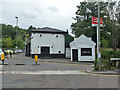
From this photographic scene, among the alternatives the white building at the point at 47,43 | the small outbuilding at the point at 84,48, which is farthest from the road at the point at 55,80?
the white building at the point at 47,43

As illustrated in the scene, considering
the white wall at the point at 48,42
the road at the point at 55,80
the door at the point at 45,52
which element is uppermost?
the white wall at the point at 48,42

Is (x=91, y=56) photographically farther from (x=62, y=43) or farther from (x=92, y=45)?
(x=62, y=43)

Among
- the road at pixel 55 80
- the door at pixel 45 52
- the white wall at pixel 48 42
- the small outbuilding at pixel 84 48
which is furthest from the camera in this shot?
the door at pixel 45 52

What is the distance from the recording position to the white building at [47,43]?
27547mm

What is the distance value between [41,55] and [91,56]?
30.9ft

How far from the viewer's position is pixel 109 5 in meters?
16.3

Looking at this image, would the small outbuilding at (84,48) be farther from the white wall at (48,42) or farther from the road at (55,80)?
the road at (55,80)

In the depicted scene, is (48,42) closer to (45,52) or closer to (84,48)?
(45,52)

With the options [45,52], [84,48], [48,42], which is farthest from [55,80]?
[48,42]

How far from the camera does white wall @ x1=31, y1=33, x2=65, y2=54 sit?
1084 inches

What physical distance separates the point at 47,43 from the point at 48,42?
0.27 m

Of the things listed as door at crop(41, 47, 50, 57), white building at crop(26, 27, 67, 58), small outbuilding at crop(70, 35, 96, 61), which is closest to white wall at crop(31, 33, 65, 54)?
white building at crop(26, 27, 67, 58)

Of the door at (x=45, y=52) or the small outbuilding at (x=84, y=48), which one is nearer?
the small outbuilding at (x=84, y=48)

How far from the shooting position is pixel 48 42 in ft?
91.7
